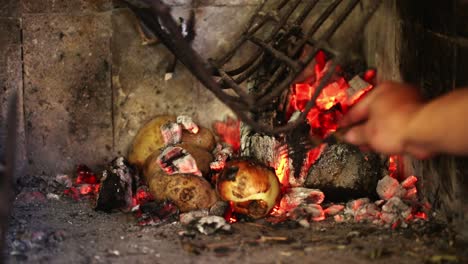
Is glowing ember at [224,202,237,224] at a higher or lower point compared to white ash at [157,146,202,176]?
lower

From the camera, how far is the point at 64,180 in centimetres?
579

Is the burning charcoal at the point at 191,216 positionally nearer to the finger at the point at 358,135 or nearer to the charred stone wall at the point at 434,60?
the finger at the point at 358,135

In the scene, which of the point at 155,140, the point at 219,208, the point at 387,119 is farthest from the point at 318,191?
the point at 387,119

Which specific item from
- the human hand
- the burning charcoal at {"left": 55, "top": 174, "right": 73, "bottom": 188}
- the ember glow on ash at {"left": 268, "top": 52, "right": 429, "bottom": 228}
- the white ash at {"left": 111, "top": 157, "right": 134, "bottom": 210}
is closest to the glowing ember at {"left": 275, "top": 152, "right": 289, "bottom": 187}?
the ember glow on ash at {"left": 268, "top": 52, "right": 429, "bottom": 228}

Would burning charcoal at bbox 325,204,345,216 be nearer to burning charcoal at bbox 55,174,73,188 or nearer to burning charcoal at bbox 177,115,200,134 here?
burning charcoal at bbox 177,115,200,134

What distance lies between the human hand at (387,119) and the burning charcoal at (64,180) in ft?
9.71

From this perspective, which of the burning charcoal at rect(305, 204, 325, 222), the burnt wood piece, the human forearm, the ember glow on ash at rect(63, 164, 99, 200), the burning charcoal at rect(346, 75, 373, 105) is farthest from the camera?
the ember glow on ash at rect(63, 164, 99, 200)

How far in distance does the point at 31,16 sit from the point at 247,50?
194 cm

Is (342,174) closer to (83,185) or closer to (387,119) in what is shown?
(387,119)

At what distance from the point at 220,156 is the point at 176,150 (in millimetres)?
523

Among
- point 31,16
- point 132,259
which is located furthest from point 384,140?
point 31,16

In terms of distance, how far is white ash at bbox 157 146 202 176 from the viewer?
5.06m

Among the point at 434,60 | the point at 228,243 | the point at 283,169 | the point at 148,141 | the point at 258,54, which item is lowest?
the point at 228,243

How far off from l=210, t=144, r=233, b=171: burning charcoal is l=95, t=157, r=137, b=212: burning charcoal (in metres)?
0.73
